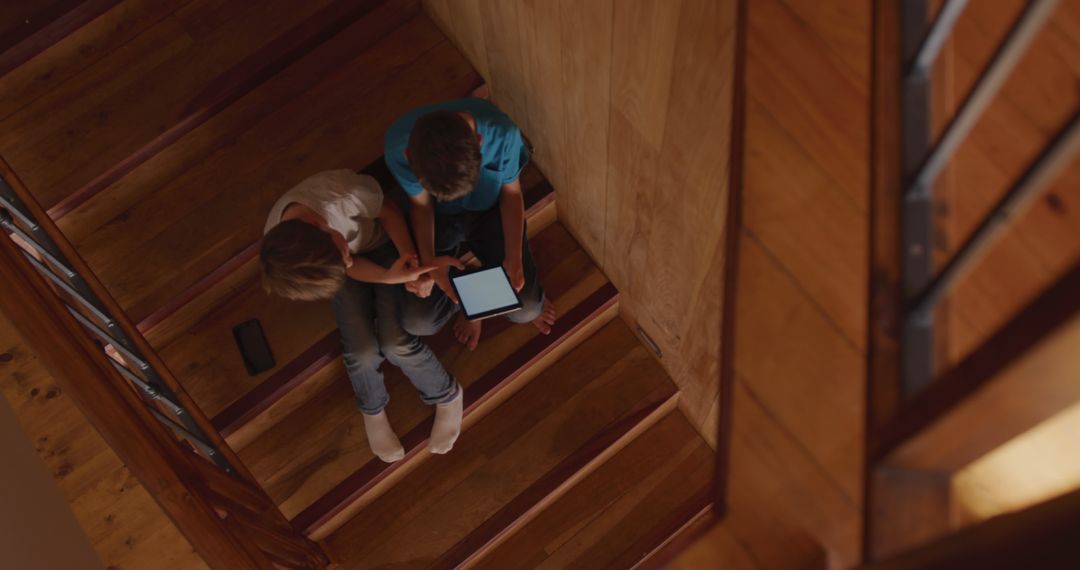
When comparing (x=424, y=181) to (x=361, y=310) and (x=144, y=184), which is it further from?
(x=144, y=184)

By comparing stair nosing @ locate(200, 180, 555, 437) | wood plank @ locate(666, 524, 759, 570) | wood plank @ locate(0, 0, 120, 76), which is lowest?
wood plank @ locate(666, 524, 759, 570)

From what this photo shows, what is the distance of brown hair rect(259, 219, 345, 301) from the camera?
1914 millimetres

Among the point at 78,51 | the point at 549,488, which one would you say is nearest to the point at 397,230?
the point at 549,488

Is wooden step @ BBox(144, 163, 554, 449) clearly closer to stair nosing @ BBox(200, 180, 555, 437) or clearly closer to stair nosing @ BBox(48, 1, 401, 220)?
stair nosing @ BBox(200, 180, 555, 437)

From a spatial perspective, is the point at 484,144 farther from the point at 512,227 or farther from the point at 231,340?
the point at 231,340

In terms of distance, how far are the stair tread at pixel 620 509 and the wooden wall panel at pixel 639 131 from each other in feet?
0.52

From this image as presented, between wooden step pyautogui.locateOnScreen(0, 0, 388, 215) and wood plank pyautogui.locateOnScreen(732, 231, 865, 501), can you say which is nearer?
wood plank pyautogui.locateOnScreen(732, 231, 865, 501)

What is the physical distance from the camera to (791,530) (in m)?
1.14

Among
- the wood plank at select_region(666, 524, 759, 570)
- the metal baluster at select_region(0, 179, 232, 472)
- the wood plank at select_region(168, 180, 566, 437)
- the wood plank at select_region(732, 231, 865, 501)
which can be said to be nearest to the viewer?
the wood plank at select_region(732, 231, 865, 501)

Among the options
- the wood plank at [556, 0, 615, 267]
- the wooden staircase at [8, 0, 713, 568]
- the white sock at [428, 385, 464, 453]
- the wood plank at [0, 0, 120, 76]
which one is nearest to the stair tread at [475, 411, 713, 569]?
the wooden staircase at [8, 0, 713, 568]

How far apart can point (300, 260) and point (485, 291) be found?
1.83 feet

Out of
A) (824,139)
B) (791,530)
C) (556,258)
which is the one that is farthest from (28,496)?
(824,139)

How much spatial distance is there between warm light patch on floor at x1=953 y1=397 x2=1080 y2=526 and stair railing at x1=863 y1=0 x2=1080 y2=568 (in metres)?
0.03

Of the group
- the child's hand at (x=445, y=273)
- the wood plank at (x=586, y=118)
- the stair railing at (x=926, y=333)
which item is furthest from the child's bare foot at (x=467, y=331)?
the stair railing at (x=926, y=333)
